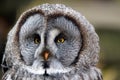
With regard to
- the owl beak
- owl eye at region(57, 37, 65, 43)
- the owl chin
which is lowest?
the owl chin

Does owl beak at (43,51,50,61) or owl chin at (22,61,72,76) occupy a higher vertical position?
owl beak at (43,51,50,61)

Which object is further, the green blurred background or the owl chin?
the green blurred background

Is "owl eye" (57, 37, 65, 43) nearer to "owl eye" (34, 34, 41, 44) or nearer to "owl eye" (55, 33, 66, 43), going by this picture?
"owl eye" (55, 33, 66, 43)

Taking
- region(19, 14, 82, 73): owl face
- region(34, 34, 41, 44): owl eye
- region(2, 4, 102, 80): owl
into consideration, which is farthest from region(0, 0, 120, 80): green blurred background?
region(34, 34, 41, 44): owl eye

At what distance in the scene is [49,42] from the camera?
6008 mm

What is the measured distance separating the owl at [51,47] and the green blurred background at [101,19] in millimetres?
3580

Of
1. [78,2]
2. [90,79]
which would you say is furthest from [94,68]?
[78,2]

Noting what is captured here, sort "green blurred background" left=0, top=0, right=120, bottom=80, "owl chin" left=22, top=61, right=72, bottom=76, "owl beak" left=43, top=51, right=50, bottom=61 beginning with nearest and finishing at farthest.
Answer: "owl beak" left=43, top=51, right=50, bottom=61, "owl chin" left=22, top=61, right=72, bottom=76, "green blurred background" left=0, top=0, right=120, bottom=80

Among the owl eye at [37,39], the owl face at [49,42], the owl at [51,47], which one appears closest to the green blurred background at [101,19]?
the owl at [51,47]

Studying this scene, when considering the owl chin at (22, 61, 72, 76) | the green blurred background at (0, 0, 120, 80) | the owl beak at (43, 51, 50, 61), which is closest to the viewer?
the owl beak at (43, 51, 50, 61)

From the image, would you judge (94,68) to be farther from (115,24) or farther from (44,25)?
(115,24)

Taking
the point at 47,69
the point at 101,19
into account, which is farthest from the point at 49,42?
the point at 101,19

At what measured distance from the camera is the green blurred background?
36.1ft

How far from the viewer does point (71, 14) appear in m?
6.17
